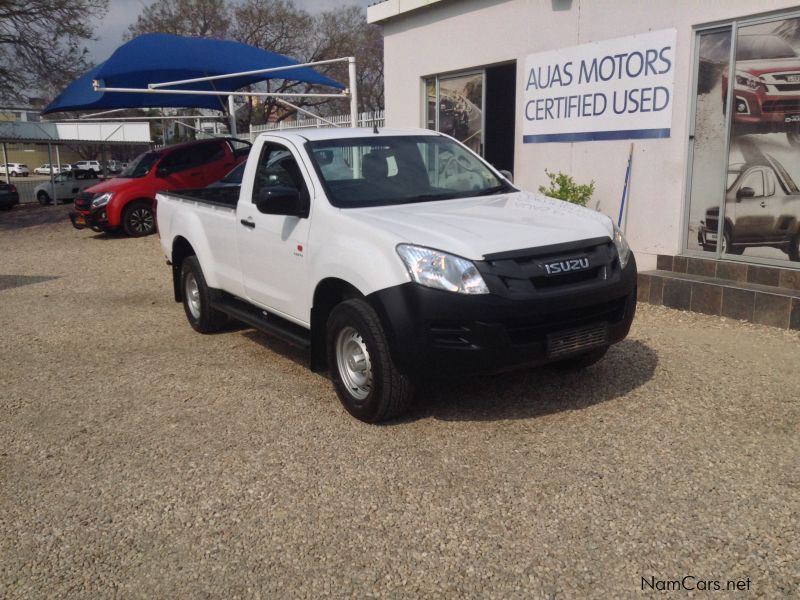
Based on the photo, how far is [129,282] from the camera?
1068 cm

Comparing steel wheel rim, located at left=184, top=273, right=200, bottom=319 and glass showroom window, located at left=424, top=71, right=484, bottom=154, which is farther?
glass showroom window, located at left=424, top=71, right=484, bottom=154

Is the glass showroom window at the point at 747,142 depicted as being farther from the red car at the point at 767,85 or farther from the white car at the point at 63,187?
the white car at the point at 63,187

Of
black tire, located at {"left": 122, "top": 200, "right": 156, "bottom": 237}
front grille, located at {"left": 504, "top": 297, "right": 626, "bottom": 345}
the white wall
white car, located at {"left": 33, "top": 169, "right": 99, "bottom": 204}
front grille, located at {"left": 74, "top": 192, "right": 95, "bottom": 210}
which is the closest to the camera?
front grille, located at {"left": 504, "top": 297, "right": 626, "bottom": 345}

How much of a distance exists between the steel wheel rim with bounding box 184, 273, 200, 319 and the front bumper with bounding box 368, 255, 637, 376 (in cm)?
333

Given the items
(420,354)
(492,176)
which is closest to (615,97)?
(492,176)

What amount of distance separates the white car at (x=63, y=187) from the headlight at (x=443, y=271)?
86.5 feet

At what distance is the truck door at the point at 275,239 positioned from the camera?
17.1 feet

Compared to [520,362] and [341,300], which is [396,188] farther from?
[520,362]

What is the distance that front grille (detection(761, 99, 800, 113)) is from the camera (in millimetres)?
7097

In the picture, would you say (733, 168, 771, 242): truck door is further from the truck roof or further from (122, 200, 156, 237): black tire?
(122, 200, 156, 237): black tire

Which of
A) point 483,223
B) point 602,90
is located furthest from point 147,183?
point 483,223

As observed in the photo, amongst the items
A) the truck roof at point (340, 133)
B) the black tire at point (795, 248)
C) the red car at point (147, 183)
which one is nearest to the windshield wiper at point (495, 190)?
the truck roof at point (340, 133)

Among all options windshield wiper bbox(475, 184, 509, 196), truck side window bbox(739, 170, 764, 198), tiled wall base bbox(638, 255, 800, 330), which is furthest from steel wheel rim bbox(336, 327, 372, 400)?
truck side window bbox(739, 170, 764, 198)

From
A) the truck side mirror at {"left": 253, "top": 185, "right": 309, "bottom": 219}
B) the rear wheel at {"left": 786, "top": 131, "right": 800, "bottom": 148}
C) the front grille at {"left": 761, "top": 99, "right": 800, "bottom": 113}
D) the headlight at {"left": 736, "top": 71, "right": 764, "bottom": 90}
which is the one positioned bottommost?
the truck side mirror at {"left": 253, "top": 185, "right": 309, "bottom": 219}
